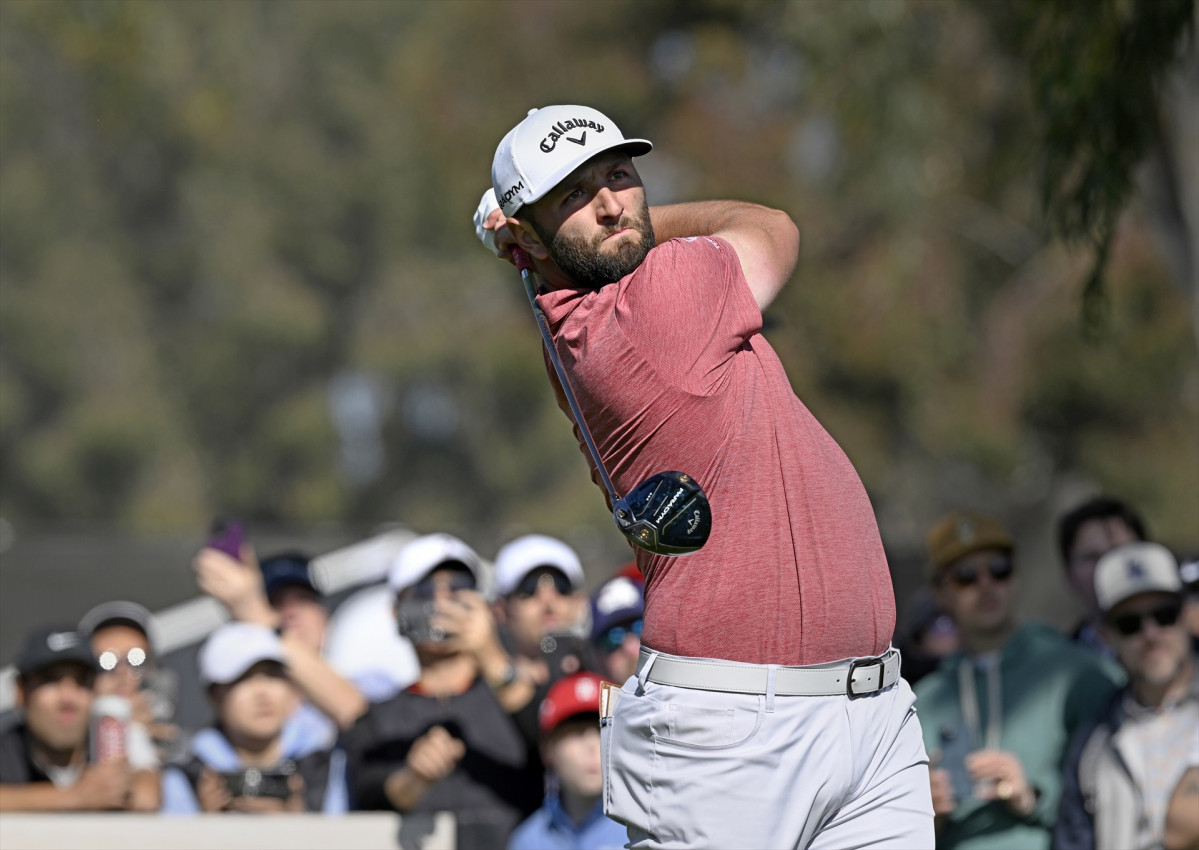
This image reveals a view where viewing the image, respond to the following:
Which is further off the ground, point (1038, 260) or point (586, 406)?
point (1038, 260)

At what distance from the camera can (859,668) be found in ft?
11.2

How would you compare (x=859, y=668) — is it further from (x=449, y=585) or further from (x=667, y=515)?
(x=449, y=585)

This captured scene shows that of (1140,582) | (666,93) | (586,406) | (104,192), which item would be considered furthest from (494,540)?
(104,192)

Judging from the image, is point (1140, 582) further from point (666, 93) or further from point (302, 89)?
point (302, 89)

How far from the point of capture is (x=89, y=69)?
34.5 ft

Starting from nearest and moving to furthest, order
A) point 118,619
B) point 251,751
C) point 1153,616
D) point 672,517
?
point 672,517
point 1153,616
point 251,751
point 118,619

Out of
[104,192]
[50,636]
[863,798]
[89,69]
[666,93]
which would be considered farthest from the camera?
[104,192]

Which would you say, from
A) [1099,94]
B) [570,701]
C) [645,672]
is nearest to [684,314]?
[645,672]

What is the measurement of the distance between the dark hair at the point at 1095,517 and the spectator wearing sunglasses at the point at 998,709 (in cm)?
86

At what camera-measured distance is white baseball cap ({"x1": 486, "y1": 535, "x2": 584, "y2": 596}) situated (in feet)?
20.6

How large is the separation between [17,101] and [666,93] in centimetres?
1328

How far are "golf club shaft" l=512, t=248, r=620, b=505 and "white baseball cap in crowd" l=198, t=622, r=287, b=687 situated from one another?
8.63 ft

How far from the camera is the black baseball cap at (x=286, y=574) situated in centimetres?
679

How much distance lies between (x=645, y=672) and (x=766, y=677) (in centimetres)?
26
